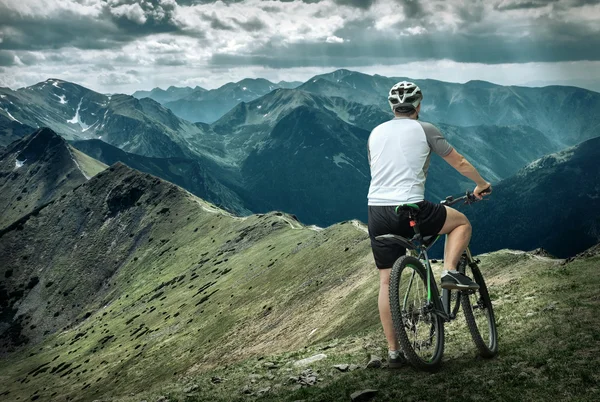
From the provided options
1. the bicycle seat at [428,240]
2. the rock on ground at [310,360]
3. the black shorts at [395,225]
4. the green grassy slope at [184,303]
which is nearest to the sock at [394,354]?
the black shorts at [395,225]

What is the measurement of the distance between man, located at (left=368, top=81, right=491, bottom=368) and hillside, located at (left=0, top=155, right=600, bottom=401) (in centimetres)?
276

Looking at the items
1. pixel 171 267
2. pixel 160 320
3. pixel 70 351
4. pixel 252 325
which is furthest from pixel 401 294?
pixel 171 267

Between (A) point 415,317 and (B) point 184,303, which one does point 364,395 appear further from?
(B) point 184,303

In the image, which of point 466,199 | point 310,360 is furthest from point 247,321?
point 466,199

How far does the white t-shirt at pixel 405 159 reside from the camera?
11.2 meters

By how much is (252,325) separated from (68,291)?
487 feet

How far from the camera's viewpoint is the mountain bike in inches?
429

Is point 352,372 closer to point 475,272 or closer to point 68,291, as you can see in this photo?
point 475,272

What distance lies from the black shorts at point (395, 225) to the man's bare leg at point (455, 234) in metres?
0.21

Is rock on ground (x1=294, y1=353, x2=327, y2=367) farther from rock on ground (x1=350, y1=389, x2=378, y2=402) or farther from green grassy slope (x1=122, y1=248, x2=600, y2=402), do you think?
rock on ground (x1=350, y1=389, x2=378, y2=402)

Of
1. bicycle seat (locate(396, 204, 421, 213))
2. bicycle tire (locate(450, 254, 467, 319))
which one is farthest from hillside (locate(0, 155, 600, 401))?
bicycle seat (locate(396, 204, 421, 213))

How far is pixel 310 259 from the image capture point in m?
78.7

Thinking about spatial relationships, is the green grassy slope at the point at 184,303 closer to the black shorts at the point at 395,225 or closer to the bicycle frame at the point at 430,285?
the bicycle frame at the point at 430,285

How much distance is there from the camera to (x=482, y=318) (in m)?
14.0
